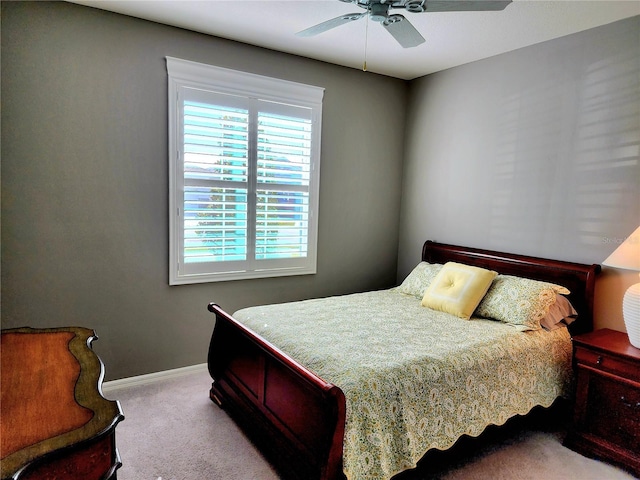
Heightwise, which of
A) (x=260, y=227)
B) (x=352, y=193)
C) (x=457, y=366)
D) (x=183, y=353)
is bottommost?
(x=183, y=353)

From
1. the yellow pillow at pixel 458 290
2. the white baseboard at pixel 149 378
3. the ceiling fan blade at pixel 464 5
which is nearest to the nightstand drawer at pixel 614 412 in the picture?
the yellow pillow at pixel 458 290

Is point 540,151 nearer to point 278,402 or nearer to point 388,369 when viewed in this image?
point 388,369

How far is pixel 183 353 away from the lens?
337 centimetres

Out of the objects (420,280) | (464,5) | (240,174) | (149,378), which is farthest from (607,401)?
(149,378)

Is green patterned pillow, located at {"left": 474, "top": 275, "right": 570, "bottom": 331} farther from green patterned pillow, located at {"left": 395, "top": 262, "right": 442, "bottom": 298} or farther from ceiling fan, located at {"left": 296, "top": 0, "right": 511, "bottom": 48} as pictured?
ceiling fan, located at {"left": 296, "top": 0, "right": 511, "bottom": 48}

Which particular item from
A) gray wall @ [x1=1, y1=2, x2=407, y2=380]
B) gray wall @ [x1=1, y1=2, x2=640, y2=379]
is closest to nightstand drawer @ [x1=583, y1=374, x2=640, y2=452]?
gray wall @ [x1=1, y1=2, x2=640, y2=379]

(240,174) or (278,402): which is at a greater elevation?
(240,174)

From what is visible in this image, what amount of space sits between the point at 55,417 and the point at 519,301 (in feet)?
8.73

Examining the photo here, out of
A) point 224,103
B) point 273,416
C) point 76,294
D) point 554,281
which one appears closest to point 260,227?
point 224,103

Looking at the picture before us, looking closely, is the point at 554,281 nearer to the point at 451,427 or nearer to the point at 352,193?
the point at 451,427

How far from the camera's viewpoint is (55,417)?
1.18m

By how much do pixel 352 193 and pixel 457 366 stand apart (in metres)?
2.28

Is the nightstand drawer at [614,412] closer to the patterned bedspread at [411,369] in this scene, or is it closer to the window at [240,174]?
the patterned bedspread at [411,369]

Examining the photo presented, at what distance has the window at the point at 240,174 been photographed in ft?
10.4
